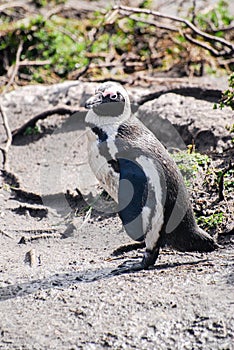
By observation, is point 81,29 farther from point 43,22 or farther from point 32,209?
point 32,209

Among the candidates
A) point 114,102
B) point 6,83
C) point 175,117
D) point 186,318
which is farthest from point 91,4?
point 186,318

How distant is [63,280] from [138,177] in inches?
24.1

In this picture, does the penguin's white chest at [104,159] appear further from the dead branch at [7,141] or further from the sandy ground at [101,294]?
the dead branch at [7,141]

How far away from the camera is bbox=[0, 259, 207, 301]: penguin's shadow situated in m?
3.39

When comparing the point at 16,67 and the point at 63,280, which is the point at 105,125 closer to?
the point at 63,280

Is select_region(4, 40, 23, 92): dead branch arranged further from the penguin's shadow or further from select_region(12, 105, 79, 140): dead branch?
the penguin's shadow

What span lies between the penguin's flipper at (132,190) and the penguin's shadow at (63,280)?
0.26m

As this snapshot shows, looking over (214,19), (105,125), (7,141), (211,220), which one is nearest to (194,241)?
(211,220)

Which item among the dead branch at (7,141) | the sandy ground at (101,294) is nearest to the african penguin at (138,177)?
the sandy ground at (101,294)

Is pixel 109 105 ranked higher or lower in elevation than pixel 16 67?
higher

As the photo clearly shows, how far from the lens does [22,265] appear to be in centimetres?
379

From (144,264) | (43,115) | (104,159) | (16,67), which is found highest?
(16,67)

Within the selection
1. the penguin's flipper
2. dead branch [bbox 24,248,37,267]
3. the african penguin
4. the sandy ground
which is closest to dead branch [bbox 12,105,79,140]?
the sandy ground

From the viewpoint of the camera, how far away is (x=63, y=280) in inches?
137
